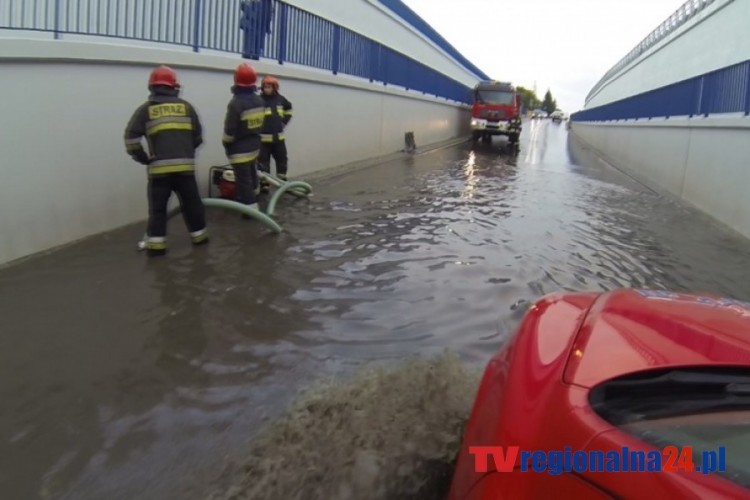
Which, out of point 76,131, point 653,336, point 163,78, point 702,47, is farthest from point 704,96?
point 653,336

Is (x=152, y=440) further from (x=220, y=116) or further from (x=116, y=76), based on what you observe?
(x=220, y=116)

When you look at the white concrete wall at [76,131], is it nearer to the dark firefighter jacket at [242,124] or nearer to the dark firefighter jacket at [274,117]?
the dark firefighter jacket at [274,117]

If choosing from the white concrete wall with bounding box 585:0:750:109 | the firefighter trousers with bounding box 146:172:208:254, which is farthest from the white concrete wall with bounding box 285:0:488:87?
the white concrete wall with bounding box 585:0:750:109

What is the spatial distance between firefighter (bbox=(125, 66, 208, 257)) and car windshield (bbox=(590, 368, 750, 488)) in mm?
4695

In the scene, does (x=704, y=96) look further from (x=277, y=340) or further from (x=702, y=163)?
(x=277, y=340)

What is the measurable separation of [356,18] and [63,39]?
13091 mm

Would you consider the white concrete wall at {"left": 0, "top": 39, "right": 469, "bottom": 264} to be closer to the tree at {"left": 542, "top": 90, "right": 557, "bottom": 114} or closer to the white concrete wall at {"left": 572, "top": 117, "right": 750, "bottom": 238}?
the white concrete wall at {"left": 572, "top": 117, "right": 750, "bottom": 238}

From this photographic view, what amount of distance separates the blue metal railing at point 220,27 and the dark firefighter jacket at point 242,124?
1.33 m

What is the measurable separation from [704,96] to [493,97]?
51.8 feet

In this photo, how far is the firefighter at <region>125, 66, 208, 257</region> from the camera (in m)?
5.14

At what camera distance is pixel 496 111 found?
26391 mm

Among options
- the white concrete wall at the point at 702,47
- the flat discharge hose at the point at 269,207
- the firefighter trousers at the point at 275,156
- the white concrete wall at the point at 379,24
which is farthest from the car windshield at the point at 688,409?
the white concrete wall at the point at 702,47

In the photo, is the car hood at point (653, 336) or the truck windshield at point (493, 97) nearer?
the car hood at point (653, 336)

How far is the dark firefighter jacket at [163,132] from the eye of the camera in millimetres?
5133
